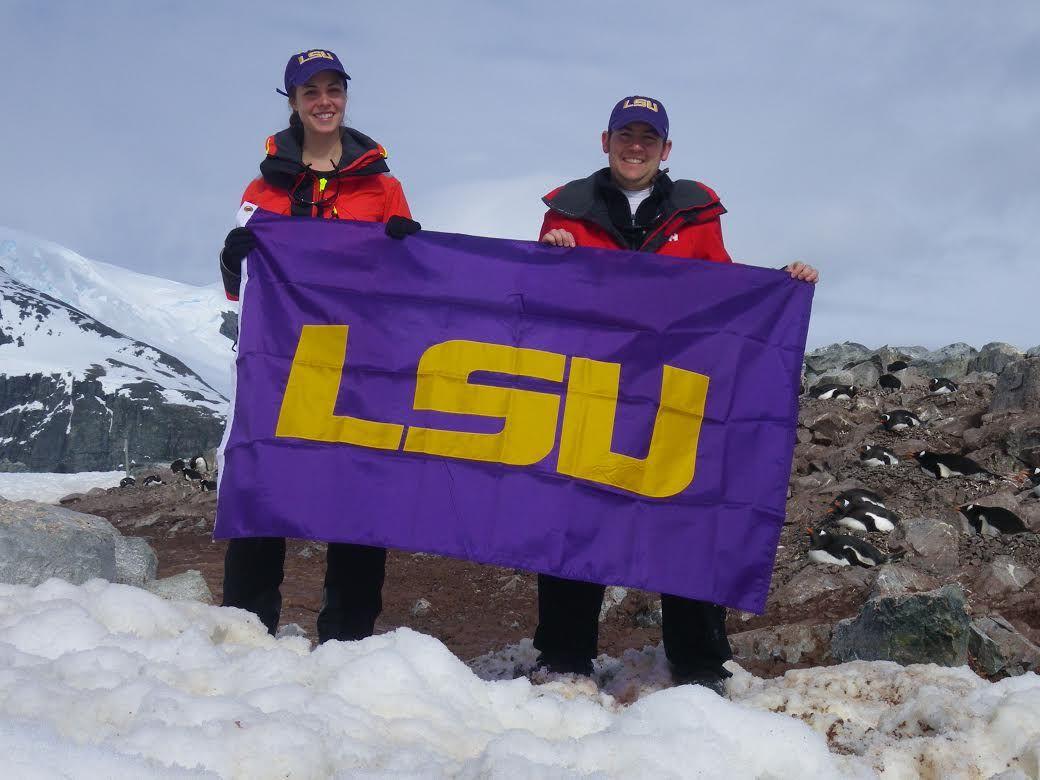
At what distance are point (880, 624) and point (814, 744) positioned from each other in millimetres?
3130

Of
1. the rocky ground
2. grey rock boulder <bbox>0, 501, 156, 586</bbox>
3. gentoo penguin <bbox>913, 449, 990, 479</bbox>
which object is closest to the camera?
grey rock boulder <bbox>0, 501, 156, 586</bbox>

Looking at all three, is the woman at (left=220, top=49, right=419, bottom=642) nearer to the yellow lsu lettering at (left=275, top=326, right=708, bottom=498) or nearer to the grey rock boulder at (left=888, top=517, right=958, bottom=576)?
the yellow lsu lettering at (left=275, top=326, right=708, bottom=498)

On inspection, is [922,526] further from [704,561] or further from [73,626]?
[73,626]

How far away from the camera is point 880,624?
6605 millimetres

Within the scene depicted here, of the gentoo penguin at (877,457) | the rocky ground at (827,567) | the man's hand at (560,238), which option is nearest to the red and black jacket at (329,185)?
the man's hand at (560,238)

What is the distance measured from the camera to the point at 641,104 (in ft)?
16.9

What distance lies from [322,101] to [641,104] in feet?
5.50

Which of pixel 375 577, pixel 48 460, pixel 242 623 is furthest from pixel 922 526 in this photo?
pixel 48 460

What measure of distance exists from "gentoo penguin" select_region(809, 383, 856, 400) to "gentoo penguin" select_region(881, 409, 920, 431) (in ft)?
10.5

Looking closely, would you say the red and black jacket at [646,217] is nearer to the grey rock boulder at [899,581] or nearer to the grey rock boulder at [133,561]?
the grey rock boulder at [899,581]

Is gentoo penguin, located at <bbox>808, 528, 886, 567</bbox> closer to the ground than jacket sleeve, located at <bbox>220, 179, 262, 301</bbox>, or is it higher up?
closer to the ground

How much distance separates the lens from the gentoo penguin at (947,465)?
41.4 ft

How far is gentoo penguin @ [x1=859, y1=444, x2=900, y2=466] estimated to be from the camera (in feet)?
44.8

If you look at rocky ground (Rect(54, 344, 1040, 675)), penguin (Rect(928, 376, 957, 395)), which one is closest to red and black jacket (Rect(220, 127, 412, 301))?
rocky ground (Rect(54, 344, 1040, 675))
